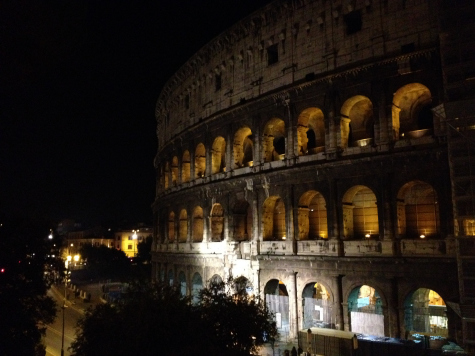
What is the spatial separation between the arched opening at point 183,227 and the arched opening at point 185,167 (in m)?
2.26

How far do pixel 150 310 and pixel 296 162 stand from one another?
11300 millimetres

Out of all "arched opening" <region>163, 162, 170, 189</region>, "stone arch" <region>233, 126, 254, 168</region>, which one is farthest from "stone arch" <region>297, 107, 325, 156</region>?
"arched opening" <region>163, 162, 170, 189</region>

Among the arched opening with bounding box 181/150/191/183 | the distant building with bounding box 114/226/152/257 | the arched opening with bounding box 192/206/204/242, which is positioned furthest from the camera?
the distant building with bounding box 114/226/152/257

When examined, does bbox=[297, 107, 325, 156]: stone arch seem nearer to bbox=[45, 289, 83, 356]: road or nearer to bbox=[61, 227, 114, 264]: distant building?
bbox=[45, 289, 83, 356]: road

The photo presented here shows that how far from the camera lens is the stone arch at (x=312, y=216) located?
20.3 m

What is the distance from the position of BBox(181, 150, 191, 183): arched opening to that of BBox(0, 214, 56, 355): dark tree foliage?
1159 cm

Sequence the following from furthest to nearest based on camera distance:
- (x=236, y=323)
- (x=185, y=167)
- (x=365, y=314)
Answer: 1. (x=185, y=167)
2. (x=365, y=314)
3. (x=236, y=323)

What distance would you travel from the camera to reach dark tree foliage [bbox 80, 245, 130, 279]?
184 feet

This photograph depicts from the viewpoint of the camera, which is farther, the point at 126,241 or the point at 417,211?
the point at 126,241

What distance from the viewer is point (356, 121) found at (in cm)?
2042

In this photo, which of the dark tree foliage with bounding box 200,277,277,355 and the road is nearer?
the dark tree foliage with bounding box 200,277,277,355

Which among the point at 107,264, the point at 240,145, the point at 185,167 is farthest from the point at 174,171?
the point at 107,264

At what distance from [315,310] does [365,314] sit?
263cm

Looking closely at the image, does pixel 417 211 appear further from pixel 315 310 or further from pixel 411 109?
pixel 315 310
